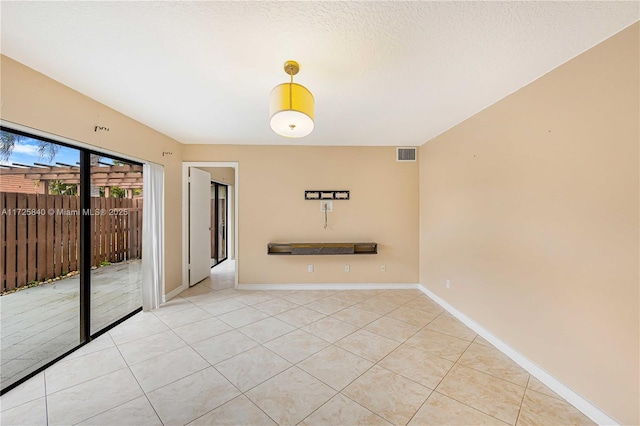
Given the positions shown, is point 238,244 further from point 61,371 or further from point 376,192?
point 376,192

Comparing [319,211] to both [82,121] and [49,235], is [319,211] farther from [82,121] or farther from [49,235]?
[49,235]

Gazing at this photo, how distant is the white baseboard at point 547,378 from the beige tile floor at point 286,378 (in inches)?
2.0

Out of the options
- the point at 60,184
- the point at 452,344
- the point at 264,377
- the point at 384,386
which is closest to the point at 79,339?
the point at 60,184

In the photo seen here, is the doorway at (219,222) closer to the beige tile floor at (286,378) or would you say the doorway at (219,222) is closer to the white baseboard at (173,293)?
the white baseboard at (173,293)

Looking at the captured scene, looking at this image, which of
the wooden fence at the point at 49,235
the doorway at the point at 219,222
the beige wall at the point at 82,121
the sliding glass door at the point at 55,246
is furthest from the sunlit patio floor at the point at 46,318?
the doorway at the point at 219,222

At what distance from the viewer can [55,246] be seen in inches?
90.2

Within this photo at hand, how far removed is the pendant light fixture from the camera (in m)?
1.63

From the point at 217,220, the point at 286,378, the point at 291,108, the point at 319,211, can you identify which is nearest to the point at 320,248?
the point at 319,211

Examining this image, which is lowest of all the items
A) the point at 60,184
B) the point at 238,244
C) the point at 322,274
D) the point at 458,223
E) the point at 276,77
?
the point at 322,274

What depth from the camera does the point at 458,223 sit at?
3199mm

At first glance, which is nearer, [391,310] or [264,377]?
[264,377]

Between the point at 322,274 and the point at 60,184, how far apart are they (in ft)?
11.8

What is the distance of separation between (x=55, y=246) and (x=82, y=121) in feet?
4.24

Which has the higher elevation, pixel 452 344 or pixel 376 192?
pixel 376 192
